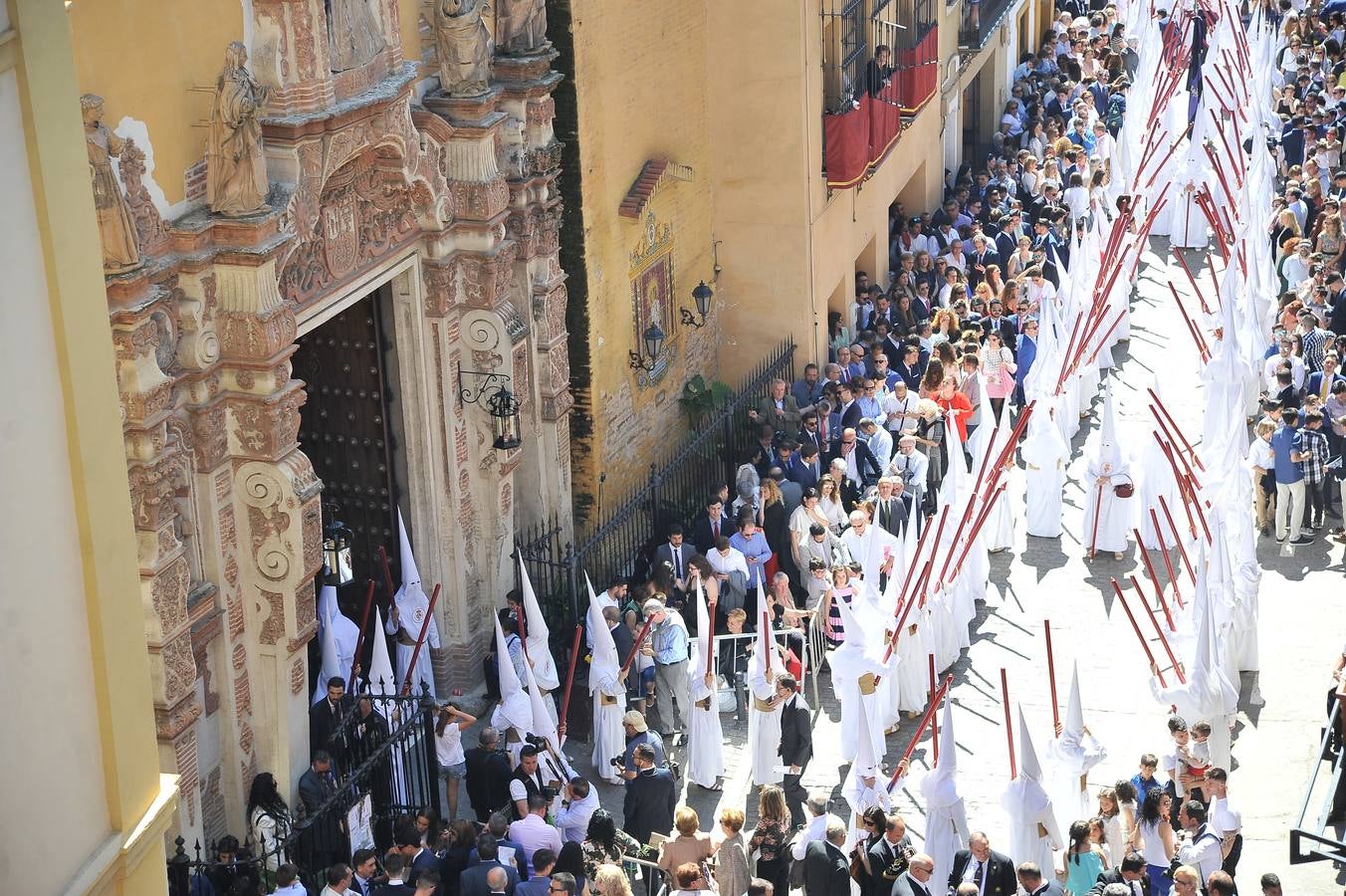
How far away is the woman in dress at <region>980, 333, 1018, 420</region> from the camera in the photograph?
2017cm

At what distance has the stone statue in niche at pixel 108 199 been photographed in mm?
10914

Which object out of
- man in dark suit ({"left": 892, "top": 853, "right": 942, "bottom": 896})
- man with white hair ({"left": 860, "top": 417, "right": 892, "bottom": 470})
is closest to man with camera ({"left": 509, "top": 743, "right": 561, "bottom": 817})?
man in dark suit ({"left": 892, "top": 853, "right": 942, "bottom": 896})

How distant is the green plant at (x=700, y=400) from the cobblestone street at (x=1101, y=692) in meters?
3.48

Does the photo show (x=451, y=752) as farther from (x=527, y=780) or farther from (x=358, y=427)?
(x=358, y=427)

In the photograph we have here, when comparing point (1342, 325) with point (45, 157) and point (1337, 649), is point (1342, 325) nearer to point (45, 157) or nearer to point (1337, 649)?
point (1337, 649)

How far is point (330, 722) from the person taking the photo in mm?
13617

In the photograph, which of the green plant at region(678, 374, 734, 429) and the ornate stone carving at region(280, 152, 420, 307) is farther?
the green plant at region(678, 374, 734, 429)

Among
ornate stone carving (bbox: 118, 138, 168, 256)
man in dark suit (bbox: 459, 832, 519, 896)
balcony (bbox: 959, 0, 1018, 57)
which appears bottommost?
man in dark suit (bbox: 459, 832, 519, 896)

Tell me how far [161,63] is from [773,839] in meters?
6.27

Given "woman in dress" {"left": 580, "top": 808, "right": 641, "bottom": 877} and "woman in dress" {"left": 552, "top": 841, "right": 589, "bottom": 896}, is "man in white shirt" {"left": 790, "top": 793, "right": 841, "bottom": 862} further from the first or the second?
"woman in dress" {"left": 552, "top": 841, "right": 589, "bottom": 896}

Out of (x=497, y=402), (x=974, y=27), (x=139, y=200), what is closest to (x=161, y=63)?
(x=139, y=200)

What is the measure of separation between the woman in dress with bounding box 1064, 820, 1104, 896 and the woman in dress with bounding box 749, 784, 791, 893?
1.86m

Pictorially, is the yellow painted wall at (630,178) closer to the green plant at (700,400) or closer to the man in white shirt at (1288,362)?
the green plant at (700,400)

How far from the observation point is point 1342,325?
21.5 meters
